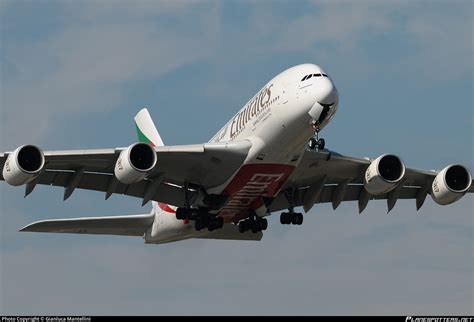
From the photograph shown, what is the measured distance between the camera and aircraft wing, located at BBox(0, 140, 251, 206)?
139 feet

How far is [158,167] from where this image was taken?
4428 centimetres

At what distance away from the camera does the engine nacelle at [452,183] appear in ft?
151

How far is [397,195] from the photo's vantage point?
4894 cm

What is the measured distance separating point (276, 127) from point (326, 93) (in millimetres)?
Result: 2195

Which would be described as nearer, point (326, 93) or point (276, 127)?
point (326, 93)

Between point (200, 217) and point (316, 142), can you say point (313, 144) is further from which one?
Result: point (200, 217)

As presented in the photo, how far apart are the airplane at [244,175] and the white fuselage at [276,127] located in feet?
0.11

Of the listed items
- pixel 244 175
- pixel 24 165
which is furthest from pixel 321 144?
pixel 24 165

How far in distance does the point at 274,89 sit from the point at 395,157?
593 cm

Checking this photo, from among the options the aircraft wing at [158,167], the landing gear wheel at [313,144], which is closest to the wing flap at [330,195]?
the aircraft wing at [158,167]

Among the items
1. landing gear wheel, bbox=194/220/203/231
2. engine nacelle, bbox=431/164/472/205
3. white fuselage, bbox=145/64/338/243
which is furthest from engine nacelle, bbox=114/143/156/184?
engine nacelle, bbox=431/164/472/205

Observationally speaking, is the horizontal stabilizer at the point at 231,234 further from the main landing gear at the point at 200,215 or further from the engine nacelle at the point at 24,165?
the engine nacelle at the point at 24,165

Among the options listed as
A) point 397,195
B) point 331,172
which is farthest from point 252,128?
point 397,195

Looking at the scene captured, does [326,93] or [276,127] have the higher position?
[326,93]
